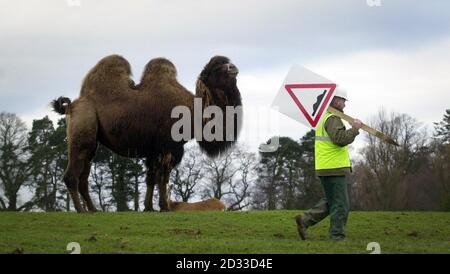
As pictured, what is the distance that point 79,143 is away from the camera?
1705cm

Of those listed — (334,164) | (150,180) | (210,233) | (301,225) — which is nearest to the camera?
(334,164)

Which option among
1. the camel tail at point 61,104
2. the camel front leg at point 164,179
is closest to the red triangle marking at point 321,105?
the camel front leg at point 164,179

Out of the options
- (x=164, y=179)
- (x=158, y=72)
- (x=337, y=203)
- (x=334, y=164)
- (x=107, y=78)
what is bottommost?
(x=337, y=203)

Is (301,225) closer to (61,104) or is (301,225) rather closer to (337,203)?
(337,203)

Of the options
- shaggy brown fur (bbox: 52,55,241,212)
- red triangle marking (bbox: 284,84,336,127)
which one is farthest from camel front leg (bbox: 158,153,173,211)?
red triangle marking (bbox: 284,84,336,127)

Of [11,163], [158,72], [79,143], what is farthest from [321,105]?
[11,163]

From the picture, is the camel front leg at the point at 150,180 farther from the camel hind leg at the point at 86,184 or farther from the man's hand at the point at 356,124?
the man's hand at the point at 356,124

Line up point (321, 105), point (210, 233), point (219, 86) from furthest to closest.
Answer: point (219, 86) < point (210, 233) < point (321, 105)

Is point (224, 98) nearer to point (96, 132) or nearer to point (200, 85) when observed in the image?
point (200, 85)

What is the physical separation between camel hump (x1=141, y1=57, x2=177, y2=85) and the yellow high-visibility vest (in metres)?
7.24

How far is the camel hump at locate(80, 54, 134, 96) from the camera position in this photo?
17.8m

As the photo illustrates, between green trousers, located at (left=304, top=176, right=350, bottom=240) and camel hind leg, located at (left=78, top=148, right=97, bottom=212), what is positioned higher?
camel hind leg, located at (left=78, top=148, right=97, bottom=212)

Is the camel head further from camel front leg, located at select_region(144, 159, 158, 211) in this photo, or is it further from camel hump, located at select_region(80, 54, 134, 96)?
camel hump, located at select_region(80, 54, 134, 96)

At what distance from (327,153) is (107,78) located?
27.3 feet
